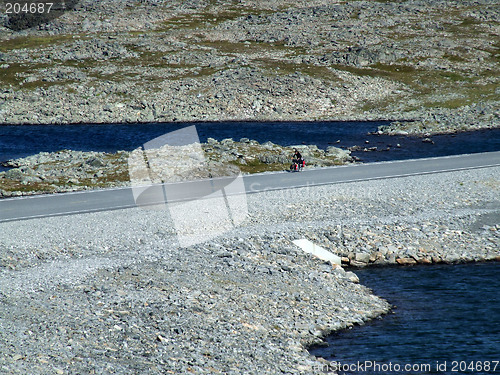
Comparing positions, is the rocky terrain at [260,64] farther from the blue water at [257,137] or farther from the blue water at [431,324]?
the blue water at [431,324]

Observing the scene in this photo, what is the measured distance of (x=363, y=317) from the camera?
72.3 ft

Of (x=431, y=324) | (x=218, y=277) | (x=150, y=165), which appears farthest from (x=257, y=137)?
(x=431, y=324)

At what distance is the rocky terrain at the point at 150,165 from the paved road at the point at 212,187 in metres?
4.27

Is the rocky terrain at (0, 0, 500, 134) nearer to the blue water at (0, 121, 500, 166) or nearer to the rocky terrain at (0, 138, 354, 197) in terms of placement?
the blue water at (0, 121, 500, 166)

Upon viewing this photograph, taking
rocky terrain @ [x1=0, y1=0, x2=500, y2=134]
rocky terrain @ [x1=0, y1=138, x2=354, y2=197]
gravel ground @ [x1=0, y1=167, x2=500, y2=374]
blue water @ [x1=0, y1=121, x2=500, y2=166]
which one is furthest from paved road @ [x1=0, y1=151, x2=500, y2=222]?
rocky terrain @ [x1=0, y1=0, x2=500, y2=134]

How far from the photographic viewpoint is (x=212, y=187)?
3756 centimetres

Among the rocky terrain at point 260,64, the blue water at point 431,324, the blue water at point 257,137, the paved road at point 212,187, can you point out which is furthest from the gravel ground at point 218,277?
the rocky terrain at point 260,64

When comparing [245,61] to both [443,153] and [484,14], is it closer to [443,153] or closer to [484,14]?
[443,153]

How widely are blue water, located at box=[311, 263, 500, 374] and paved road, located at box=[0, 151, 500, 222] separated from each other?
12.5 meters

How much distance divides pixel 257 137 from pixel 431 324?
154 feet

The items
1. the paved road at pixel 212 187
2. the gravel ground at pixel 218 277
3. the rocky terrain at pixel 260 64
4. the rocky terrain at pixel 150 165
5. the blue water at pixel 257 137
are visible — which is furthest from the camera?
the rocky terrain at pixel 260 64

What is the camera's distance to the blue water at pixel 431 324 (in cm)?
1906

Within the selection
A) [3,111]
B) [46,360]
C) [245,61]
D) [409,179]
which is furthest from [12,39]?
[46,360]

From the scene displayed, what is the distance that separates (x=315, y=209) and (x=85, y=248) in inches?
531
